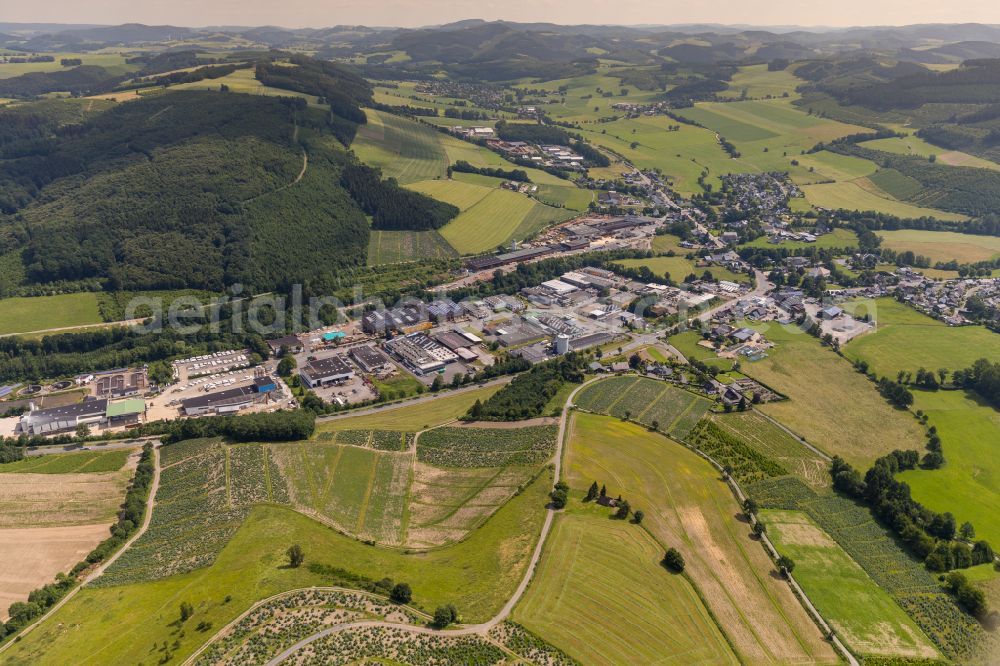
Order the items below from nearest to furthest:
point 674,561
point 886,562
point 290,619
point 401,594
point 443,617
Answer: point 443,617 < point 290,619 < point 401,594 < point 674,561 < point 886,562

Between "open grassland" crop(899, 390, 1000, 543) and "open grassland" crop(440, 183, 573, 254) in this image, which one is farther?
"open grassland" crop(440, 183, 573, 254)

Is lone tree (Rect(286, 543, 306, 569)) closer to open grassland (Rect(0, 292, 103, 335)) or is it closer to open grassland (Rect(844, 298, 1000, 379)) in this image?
open grassland (Rect(0, 292, 103, 335))

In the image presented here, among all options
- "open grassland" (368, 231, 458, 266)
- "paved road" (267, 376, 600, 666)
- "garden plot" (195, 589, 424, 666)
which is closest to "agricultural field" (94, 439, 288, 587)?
"garden plot" (195, 589, 424, 666)

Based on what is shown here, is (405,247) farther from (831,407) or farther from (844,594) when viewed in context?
(844,594)

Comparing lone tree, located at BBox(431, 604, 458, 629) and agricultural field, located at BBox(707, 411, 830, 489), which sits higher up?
lone tree, located at BBox(431, 604, 458, 629)

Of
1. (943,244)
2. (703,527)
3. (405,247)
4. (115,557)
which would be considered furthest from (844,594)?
(943,244)

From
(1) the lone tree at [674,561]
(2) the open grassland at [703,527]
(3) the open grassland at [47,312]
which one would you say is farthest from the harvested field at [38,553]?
(1) the lone tree at [674,561]
